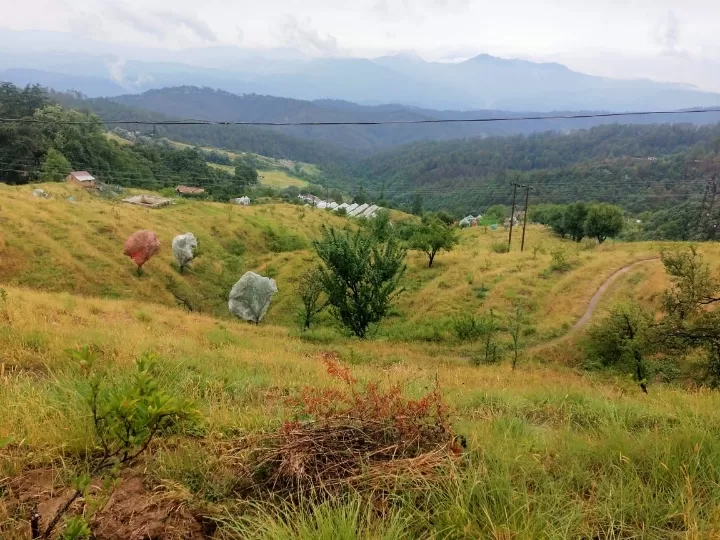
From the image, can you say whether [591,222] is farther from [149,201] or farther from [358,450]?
[358,450]

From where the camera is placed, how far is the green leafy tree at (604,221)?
57.2m

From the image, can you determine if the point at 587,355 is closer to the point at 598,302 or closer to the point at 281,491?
the point at 598,302

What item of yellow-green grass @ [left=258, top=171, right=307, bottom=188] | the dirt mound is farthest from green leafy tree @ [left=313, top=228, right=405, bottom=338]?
yellow-green grass @ [left=258, top=171, right=307, bottom=188]

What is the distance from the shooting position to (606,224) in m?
57.5

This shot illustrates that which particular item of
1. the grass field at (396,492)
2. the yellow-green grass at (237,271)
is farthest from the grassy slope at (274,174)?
the grass field at (396,492)

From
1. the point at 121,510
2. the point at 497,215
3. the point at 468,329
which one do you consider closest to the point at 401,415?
the point at 121,510

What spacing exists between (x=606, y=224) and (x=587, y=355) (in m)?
42.7

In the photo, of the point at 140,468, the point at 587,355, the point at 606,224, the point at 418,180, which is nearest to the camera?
the point at 140,468

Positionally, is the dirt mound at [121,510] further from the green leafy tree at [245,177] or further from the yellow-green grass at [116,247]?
the green leafy tree at [245,177]

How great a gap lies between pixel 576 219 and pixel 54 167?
221 feet

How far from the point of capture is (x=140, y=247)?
28.5 m

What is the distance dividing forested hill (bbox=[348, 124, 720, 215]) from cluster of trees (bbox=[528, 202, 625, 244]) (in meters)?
32.2

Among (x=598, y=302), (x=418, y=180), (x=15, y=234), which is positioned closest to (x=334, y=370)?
(x=598, y=302)

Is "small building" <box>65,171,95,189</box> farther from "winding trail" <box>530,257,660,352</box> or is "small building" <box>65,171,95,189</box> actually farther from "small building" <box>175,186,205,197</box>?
"winding trail" <box>530,257,660,352</box>
